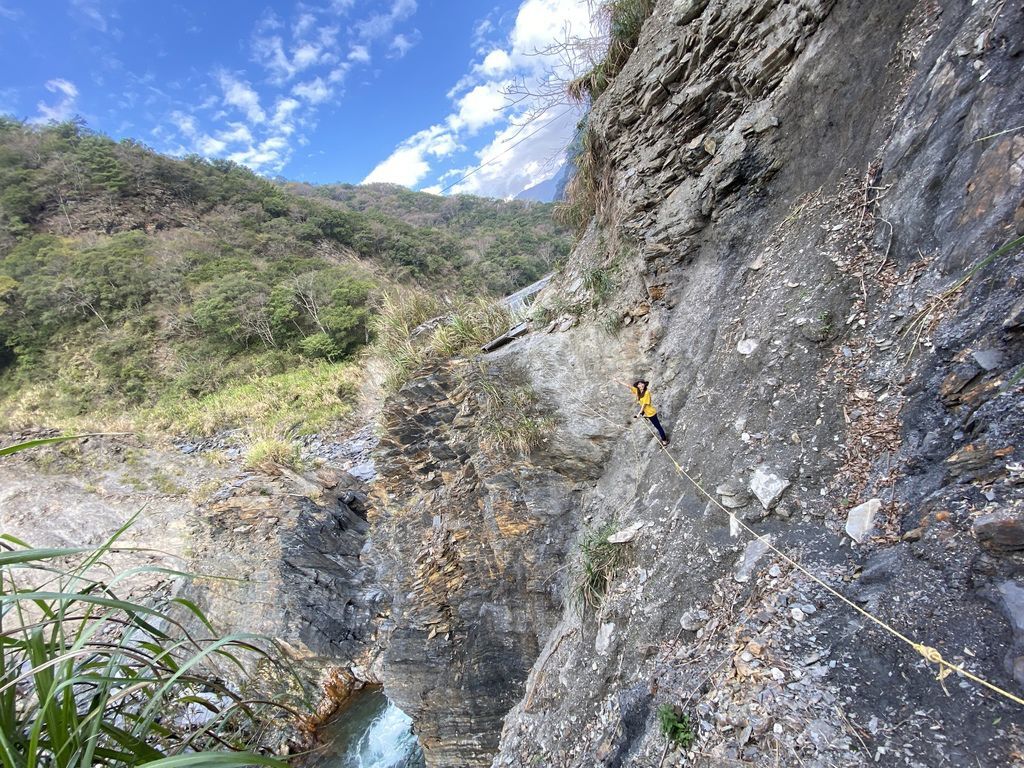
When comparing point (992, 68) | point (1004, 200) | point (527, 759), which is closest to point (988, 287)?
point (1004, 200)

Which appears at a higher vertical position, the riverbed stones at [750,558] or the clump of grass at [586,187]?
the clump of grass at [586,187]

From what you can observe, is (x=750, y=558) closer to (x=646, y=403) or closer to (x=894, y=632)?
(x=894, y=632)

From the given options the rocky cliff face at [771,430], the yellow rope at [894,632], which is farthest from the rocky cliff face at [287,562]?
the yellow rope at [894,632]

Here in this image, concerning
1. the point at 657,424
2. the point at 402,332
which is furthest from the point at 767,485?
the point at 402,332

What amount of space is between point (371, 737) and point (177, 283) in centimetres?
2358

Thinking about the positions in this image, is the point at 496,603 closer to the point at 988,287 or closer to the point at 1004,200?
the point at 988,287

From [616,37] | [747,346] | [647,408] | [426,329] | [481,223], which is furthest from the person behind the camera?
[481,223]

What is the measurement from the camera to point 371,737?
791 cm

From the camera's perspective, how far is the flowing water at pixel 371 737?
7.50m

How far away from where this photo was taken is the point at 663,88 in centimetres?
477

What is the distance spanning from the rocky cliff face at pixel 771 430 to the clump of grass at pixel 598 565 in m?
0.16

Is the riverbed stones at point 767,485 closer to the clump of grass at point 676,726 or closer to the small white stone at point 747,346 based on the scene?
the small white stone at point 747,346

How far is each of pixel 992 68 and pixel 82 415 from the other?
26.2 meters

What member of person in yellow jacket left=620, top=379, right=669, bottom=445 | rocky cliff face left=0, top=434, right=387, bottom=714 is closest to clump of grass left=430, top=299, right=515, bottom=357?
person in yellow jacket left=620, top=379, right=669, bottom=445
